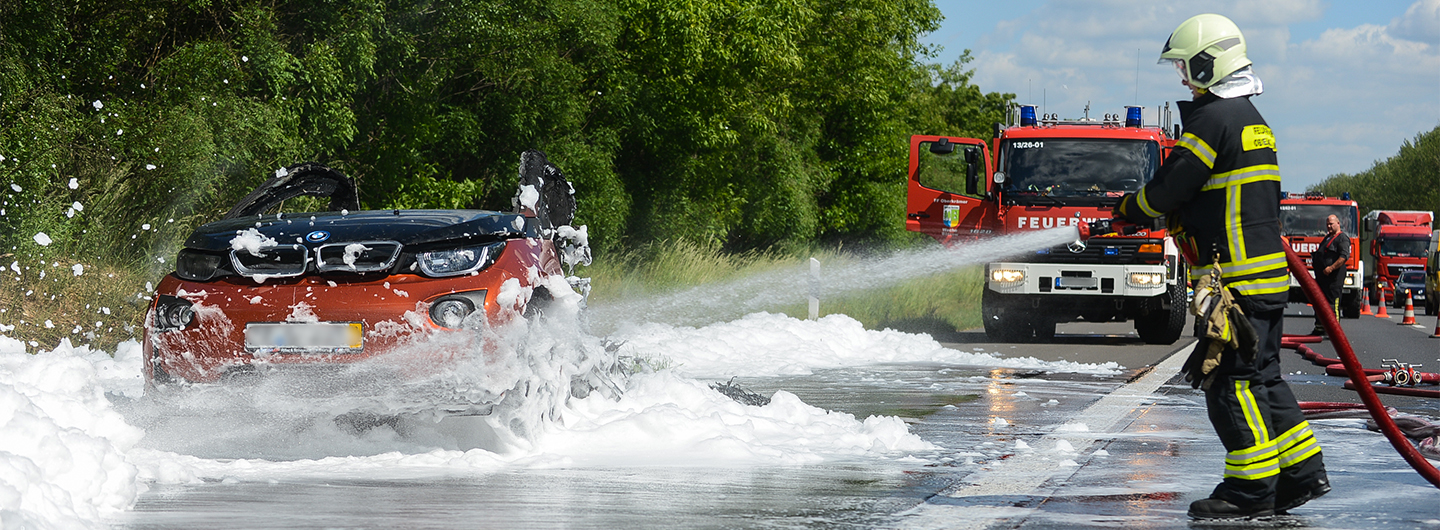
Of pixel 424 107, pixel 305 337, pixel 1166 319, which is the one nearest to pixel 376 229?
pixel 305 337

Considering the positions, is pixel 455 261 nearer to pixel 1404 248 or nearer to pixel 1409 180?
pixel 1404 248

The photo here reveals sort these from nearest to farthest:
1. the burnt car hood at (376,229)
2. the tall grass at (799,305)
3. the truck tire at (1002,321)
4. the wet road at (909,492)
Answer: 1. the wet road at (909,492)
2. the burnt car hood at (376,229)
3. the truck tire at (1002,321)
4. the tall grass at (799,305)

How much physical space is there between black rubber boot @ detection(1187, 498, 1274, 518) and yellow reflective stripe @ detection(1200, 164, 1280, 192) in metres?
A: 1.09

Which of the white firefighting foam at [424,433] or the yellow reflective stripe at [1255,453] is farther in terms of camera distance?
the white firefighting foam at [424,433]

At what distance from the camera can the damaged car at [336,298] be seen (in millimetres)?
5676

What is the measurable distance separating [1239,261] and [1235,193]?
236 millimetres

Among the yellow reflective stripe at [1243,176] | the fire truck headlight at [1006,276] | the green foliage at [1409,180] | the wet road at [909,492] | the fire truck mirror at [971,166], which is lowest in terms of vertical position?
the wet road at [909,492]

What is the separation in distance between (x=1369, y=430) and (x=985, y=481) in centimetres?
288

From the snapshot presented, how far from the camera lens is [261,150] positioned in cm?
1460

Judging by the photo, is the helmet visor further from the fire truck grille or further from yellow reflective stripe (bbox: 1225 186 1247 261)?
the fire truck grille

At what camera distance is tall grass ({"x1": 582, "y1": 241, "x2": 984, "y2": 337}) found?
751 inches

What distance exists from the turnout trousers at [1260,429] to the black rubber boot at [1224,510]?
0.06 ft

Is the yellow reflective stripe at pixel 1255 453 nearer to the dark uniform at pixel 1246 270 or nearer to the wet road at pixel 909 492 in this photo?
the dark uniform at pixel 1246 270

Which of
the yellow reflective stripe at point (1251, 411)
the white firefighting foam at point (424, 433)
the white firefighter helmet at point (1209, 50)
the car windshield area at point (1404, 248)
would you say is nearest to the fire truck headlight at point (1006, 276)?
the white firefighting foam at point (424, 433)
